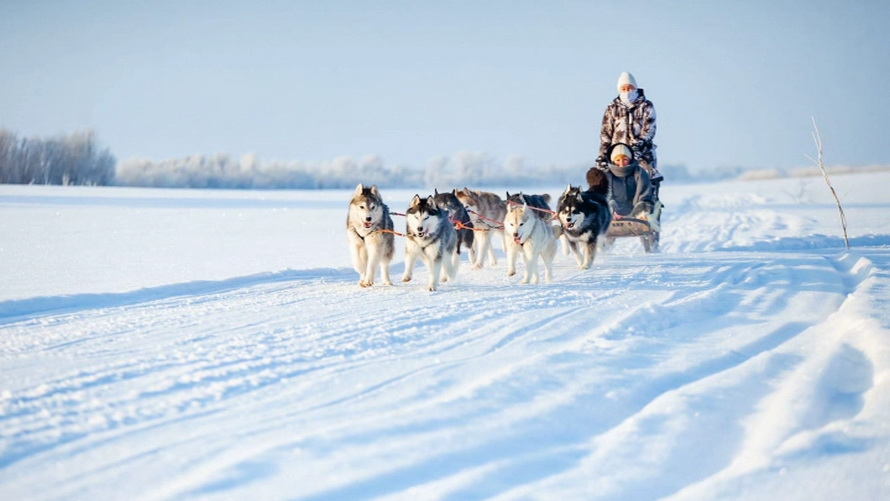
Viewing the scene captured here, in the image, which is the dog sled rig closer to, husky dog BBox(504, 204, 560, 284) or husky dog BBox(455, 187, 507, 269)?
husky dog BBox(455, 187, 507, 269)

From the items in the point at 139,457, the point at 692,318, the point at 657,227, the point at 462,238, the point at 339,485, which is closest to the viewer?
the point at 339,485

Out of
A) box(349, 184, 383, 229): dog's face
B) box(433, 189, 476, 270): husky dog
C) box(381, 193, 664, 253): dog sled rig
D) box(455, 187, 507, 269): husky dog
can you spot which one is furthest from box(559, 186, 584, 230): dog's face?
box(349, 184, 383, 229): dog's face

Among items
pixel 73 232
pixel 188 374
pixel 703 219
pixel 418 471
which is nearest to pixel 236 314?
pixel 188 374

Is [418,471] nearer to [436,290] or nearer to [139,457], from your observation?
[139,457]

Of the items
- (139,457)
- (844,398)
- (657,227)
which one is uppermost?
(657,227)

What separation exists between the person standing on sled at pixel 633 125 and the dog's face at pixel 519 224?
352cm

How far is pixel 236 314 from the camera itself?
5.92m

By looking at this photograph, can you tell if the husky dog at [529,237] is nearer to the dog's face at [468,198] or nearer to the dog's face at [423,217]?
the dog's face at [423,217]

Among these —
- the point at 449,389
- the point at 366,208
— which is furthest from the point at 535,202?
the point at 449,389

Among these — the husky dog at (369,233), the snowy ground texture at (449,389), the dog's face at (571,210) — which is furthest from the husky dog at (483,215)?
the husky dog at (369,233)

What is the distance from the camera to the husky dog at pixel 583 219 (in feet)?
29.5

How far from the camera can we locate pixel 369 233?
24.8 feet

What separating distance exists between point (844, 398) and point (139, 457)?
307 centimetres

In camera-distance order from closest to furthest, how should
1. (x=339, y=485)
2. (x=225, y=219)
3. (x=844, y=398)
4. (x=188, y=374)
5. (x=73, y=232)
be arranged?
(x=339, y=485) < (x=844, y=398) < (x=188, y=374) < (x=73, y=232) < (x=225, y=219)
